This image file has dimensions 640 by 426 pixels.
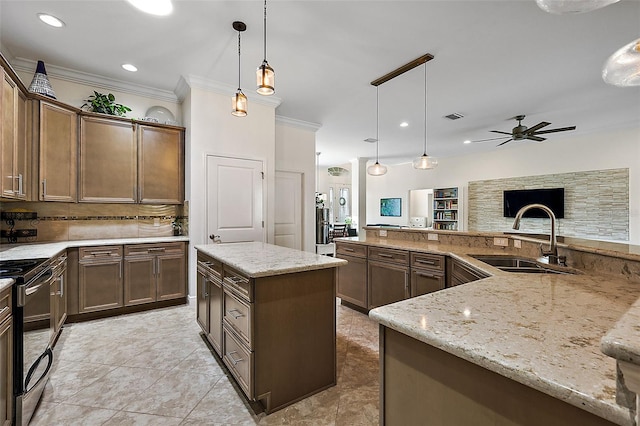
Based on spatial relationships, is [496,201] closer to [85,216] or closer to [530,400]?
[530,400]

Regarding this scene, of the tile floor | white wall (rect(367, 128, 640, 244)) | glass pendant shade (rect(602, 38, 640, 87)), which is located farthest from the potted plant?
white wall (rect(367, 128, 640, 244))

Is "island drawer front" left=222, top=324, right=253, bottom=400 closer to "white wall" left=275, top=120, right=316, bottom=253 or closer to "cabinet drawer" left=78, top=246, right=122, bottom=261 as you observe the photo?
"cabinet drawer" left=78, top=246, right=122, bottom=261

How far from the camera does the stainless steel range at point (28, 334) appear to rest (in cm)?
157

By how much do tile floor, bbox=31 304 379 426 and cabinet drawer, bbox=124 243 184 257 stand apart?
0.83 meters

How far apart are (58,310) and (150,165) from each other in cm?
187

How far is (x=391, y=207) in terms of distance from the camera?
9.55 meters

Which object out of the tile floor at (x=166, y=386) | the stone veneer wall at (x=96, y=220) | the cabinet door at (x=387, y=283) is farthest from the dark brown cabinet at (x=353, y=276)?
the stone veneer wall at (x=96, y=220)

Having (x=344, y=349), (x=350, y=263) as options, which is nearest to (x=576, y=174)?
(x=350, y=263)

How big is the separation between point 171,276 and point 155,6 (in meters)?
2.78

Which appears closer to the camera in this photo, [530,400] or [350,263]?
[530,400]

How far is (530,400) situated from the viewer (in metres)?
0.67

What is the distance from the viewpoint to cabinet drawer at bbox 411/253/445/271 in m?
2.64

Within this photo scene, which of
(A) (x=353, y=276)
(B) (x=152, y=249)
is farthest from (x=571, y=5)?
(B) (x=152, y=249)

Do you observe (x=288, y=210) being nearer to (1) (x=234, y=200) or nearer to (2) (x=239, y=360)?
(1) (x=234, y=200)
